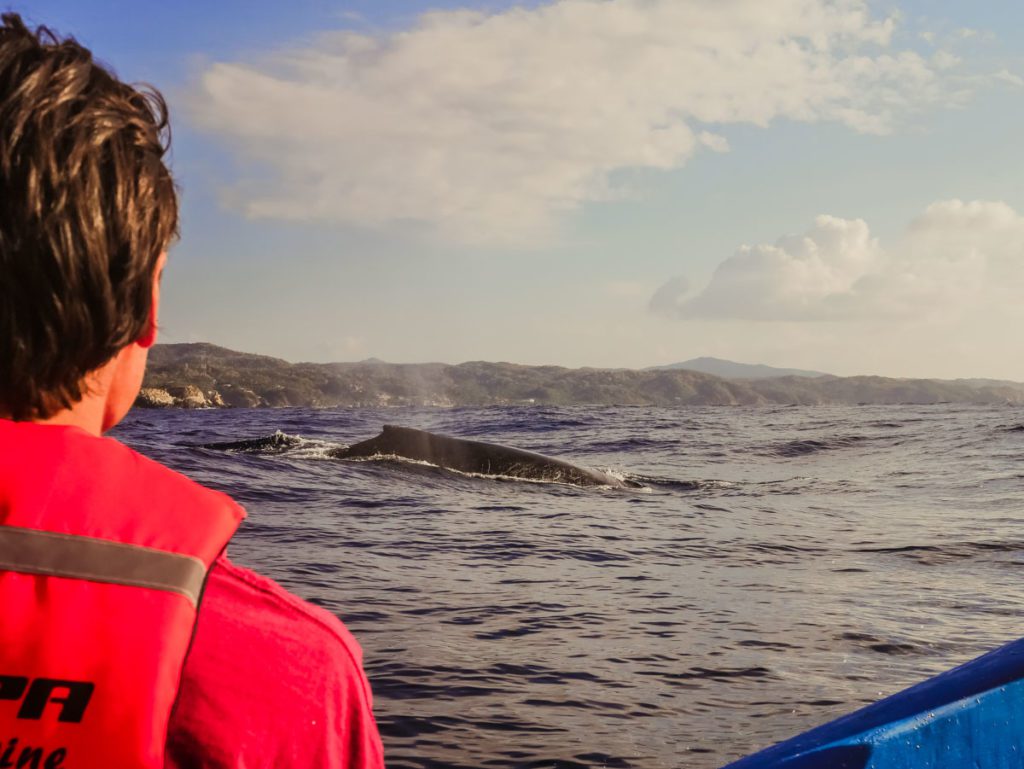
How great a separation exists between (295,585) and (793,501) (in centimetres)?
972

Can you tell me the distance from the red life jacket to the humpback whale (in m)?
15.2

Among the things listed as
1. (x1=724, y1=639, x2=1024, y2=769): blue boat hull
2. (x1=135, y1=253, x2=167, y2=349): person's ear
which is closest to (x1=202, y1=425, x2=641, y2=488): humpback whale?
(x1=724, y1=639, x2=1024, y2=769): blue boat hull

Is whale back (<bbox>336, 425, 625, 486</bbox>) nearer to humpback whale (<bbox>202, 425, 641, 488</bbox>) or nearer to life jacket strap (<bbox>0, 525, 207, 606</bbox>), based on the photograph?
humpback whale (<bbox>202, 425, 641, 488</bbox>)

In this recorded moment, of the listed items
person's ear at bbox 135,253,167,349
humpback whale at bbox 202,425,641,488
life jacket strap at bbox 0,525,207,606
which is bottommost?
humpback whale at bbox 202,425,641,488

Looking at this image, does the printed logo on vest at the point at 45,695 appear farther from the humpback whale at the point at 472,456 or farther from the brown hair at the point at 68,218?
the humpback whale at the point at 472,456

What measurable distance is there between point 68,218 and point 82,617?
1.67ft

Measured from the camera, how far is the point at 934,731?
9.41 ft

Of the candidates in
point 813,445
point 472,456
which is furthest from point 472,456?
point 813,445

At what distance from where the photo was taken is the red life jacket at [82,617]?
1.23 metres

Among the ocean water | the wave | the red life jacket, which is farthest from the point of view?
the wave

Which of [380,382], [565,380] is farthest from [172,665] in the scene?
[565,380]

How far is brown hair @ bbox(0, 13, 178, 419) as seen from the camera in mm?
1269

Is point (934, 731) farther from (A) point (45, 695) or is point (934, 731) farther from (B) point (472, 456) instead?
(B) point (472, 456)

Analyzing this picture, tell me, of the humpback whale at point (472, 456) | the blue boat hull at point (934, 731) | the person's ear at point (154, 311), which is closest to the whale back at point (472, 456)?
the humpback whale at point (472, 456)
